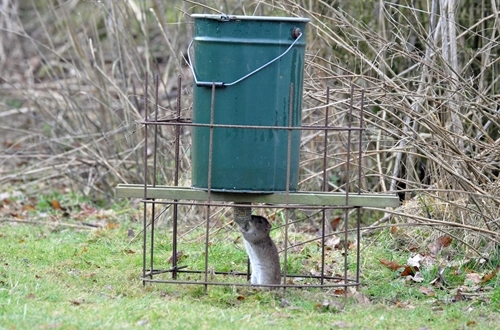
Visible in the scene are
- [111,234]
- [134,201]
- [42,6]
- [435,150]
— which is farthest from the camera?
[42,6]

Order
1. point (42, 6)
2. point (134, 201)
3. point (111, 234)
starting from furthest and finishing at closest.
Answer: point (42, 6), point (134, 201), point (111, 234)

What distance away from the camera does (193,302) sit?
212 inches

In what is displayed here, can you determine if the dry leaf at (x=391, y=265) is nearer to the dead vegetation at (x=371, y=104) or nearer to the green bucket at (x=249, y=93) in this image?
the dead vegetation at (x=371, y=104)

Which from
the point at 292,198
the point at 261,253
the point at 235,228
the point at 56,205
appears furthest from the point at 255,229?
the point at 56,205

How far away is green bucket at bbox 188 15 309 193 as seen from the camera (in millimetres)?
5324

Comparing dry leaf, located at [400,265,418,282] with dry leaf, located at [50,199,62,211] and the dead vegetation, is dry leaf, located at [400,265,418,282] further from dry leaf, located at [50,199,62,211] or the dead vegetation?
dry leaf, located at [50,199,62,211]

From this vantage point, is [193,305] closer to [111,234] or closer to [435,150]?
[435,150]

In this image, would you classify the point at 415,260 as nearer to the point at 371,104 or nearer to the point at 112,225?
the point at 371,104

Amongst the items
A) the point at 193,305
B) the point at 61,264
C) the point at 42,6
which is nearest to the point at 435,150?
the point at 193,305

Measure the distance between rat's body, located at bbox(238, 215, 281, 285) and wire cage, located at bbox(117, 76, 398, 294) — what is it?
0.11m

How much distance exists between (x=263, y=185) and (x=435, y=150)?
66.6 inches

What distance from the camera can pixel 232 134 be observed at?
17.6 ft

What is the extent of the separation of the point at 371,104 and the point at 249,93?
1349 mm

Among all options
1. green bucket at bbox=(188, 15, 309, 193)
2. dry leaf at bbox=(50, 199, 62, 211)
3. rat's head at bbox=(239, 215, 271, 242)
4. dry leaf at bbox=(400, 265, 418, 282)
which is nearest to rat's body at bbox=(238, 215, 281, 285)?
rat's head at bbox=(239, 215, 271, 242)
